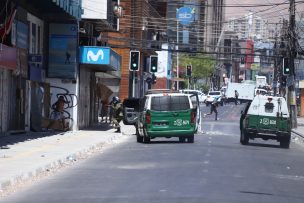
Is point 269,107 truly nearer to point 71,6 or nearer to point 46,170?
point 71,6

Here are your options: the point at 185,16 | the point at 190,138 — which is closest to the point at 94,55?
the point at 190,138

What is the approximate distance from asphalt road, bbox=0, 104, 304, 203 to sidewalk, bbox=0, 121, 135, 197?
488 millimetres

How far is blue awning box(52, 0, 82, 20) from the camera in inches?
1302

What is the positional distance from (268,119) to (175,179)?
1623 cm

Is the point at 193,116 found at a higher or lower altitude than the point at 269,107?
lower

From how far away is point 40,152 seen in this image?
80.7ft

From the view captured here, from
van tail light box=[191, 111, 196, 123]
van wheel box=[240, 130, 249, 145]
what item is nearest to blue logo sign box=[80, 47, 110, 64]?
van wheel box=[240, 130, 249, 145]

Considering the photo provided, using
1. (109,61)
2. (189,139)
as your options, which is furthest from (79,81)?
(189,139)

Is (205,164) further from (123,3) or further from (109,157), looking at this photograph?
(123,3)

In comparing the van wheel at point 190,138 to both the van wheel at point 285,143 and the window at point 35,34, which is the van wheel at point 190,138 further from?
the window at point 35,34

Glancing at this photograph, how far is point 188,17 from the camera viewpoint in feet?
399

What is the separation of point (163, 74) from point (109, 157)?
260 feet

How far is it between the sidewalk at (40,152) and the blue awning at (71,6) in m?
5.26

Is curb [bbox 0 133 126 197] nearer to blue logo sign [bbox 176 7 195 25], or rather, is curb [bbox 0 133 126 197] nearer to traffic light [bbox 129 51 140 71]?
traffic light [bbox 129 51 140 71]
